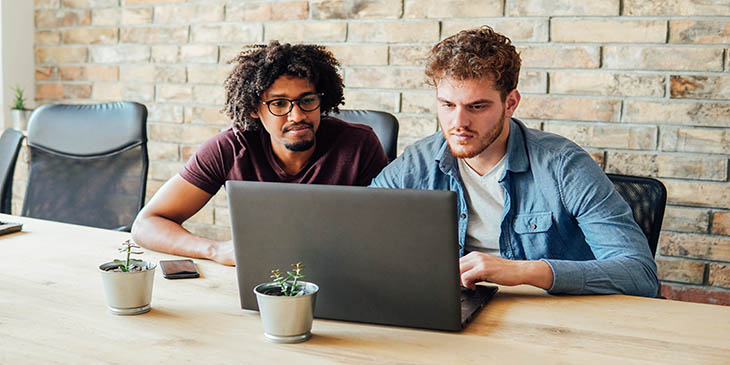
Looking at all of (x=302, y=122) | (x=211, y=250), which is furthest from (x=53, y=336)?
(x=302, y=122)

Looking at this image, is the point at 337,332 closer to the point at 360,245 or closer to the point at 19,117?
the point at 360,245

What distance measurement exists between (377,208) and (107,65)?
2.61 metres

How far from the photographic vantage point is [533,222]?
1564 mm

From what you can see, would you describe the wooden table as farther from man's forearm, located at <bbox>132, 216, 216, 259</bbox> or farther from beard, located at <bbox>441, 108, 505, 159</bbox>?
beard, located at <bbox>441, 108, 505, 159</bbox>

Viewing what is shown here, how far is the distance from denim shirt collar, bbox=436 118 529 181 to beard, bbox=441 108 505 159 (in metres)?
0.05

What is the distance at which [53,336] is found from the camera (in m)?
1.05

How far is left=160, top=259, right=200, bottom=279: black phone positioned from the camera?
54.6 inches

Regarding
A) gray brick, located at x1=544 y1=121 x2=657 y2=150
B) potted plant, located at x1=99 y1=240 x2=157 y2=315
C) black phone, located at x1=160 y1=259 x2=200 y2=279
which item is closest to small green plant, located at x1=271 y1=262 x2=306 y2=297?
potted plant, located at x1=99 y1=240 x2=157 y2=315

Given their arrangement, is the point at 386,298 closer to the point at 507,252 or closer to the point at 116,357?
the point at 116,357

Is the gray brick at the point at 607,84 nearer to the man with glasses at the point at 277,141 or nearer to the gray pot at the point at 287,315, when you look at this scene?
the man with glasses at the point at 277,141

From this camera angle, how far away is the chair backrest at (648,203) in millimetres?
1609

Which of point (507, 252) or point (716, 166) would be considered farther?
point (716, 166)

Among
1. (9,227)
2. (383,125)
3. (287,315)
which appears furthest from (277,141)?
(287,315)

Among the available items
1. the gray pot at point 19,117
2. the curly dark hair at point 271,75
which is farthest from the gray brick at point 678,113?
the gray pot at point 19,117
